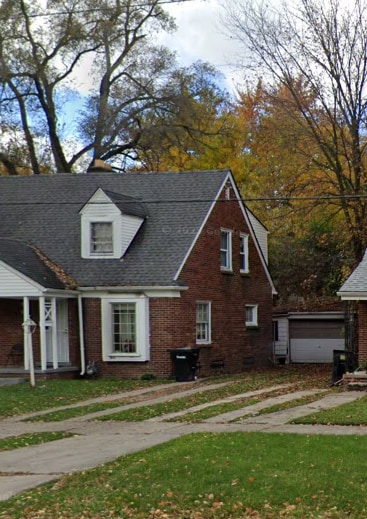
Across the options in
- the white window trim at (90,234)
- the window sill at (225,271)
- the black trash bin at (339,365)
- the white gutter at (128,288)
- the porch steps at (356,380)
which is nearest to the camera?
the porch steps at (356,380)

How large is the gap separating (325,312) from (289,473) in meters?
29.1

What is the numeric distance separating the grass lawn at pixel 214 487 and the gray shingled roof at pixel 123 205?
15412 millimetres

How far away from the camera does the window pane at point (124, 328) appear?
28.5 m

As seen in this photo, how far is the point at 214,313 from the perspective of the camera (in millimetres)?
31188

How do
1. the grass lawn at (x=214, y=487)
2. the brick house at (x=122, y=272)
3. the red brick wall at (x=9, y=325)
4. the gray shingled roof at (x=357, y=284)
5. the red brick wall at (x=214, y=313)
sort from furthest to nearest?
the red brick wall at (x=9, y=325), the red brick wall at (x=214, y=313), the brick house at (x=122, y=272), the gray shingled roof at (x=357, y=284), the grass lawn at (x=214, y=487)

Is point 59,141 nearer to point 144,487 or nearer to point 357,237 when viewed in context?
point 357,237

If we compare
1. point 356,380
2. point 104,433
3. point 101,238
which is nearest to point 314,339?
point 101,238

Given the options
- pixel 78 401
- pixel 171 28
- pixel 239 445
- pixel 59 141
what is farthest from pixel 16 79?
pixel 239 445

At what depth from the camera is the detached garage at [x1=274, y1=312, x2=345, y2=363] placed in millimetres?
40469

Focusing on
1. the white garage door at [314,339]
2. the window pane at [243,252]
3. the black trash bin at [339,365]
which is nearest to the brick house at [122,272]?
the window pane at [243,252]

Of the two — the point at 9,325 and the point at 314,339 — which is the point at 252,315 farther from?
the point at 9,325

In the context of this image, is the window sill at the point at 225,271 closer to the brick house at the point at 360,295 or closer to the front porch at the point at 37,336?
the brick house at the point at 360,295

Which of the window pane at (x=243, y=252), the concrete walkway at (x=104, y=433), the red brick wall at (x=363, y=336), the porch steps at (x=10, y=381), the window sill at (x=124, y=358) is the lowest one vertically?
the porch steps at (x=10, y=381)

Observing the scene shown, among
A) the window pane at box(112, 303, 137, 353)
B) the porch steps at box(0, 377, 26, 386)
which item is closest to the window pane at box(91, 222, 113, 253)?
the window pane at box(112, 303, 137, 353)
